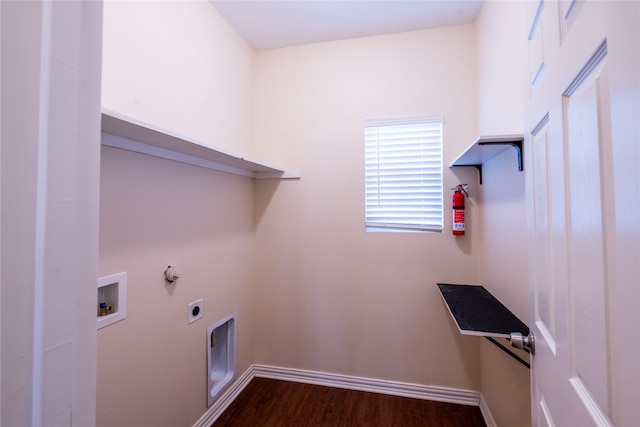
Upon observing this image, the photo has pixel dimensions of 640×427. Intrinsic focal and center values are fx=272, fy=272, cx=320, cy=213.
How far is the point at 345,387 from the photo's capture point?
7.17 ft

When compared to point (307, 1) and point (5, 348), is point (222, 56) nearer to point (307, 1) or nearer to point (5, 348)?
point (307, 1)

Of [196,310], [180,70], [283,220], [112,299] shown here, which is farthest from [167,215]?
[283,220]

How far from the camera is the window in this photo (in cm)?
209

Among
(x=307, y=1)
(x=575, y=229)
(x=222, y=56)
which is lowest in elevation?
(x=575, y=229)

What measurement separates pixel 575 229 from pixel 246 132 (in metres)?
2.19

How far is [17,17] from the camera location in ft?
1.11

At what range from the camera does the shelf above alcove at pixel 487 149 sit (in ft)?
3.88

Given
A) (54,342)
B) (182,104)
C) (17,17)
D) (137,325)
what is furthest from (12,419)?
(182,104)

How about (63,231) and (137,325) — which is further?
(137,325)

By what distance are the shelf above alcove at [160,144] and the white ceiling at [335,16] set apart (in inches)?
42.7

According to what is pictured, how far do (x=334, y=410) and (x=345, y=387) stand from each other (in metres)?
0.27

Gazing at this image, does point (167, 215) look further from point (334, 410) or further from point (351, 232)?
point (334, 410)

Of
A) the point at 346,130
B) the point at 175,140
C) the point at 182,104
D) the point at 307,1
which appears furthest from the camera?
the point at 346,130

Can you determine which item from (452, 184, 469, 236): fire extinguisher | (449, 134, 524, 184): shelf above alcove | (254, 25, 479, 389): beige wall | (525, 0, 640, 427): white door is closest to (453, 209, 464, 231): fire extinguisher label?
(452, 184, 469, 236): fire extinguisher
